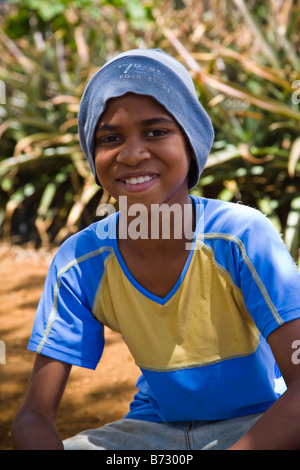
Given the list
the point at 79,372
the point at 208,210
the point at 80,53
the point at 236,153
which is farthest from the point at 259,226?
the point at 80,53

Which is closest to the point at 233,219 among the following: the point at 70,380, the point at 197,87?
the point at 70,380

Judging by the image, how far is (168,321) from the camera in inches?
58.4

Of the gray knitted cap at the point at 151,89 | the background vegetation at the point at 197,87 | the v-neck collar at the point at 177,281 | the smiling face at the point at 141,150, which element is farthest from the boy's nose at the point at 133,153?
the background vegetation at the point at 197,87

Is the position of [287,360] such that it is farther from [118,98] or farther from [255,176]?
[255,176]

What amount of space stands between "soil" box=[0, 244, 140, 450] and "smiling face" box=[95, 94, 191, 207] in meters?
1.27

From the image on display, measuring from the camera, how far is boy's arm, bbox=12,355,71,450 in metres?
1.35

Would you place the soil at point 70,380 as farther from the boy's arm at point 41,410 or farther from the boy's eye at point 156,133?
the boy's eye at point 156,133

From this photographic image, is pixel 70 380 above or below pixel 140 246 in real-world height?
below

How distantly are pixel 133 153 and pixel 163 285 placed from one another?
0.34 meters

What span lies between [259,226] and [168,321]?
324mm

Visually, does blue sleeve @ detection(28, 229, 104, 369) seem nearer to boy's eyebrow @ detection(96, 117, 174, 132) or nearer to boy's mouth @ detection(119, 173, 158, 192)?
boy's mouth @ detection(119, 173, 158, 192)

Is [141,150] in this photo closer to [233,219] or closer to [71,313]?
[233,219]

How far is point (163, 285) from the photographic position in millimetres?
1505

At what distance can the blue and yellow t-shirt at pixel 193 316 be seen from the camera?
1417 mm
